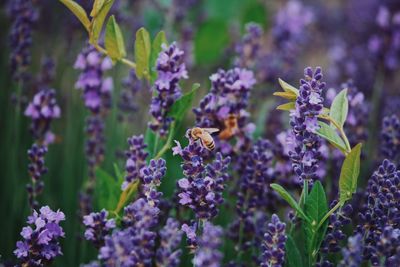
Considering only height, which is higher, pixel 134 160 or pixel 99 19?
pixel 99 19

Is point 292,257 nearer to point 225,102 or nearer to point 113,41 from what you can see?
point 225,102

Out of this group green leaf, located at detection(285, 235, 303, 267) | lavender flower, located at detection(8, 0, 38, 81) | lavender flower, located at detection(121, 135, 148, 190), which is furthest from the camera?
lavender flower, located at detection(8, 0, 38, 81)

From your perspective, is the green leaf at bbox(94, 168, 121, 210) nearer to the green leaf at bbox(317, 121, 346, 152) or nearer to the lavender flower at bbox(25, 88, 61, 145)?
the lavender flower at bbox(25, 88, 61, 145)

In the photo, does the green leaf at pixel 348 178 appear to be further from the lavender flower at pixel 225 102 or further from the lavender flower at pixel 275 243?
the lavender flower at pixel 225 102

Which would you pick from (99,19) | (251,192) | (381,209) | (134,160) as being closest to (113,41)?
(99,19)

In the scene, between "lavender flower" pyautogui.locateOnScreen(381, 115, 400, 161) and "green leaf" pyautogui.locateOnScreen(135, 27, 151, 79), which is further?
"lavender flower" pyautogui.locateOnScreen(381, 115, 400, 161)

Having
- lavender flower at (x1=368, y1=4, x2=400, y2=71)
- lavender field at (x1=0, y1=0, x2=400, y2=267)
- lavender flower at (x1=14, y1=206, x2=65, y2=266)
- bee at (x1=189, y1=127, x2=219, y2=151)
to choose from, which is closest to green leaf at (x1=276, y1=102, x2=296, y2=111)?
lavender field at (x1=0, y1=0, x2=400, y2=267)
